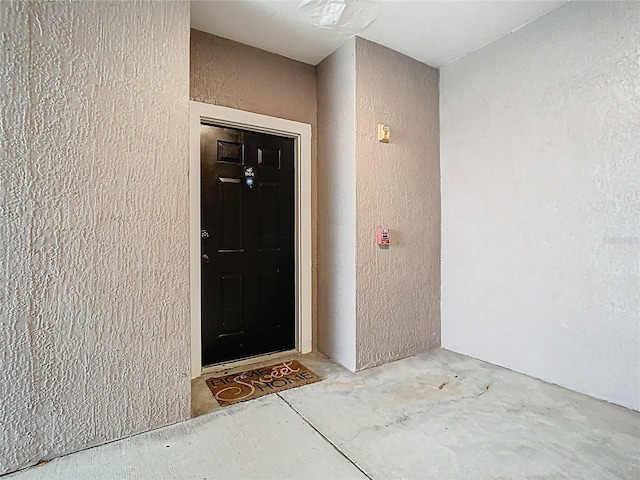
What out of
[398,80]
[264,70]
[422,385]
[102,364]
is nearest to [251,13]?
[264,70]

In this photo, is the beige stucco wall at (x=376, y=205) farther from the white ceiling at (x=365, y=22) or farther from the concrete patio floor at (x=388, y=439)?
the concrete patio floor at (x=388, y=439)

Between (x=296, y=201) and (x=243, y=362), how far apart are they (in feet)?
4.72

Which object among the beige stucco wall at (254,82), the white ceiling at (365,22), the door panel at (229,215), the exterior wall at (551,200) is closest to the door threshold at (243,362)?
the beige stucco wall at (254,82)

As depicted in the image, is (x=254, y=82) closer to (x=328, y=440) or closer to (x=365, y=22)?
(x=365, y=22)

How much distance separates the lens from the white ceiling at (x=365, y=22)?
232 cm

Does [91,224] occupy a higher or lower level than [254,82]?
lower

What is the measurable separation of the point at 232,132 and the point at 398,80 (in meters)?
1.48

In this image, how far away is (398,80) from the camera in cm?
296

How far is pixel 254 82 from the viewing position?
284 centimetres

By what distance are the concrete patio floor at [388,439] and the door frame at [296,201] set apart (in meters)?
0.63

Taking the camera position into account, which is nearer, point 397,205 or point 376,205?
point 376,205

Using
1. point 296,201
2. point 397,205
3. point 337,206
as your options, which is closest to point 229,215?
point 296,201

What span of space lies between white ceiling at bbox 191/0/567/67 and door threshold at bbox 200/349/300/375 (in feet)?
8.44

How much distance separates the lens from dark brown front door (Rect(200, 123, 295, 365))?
2.68 meters
